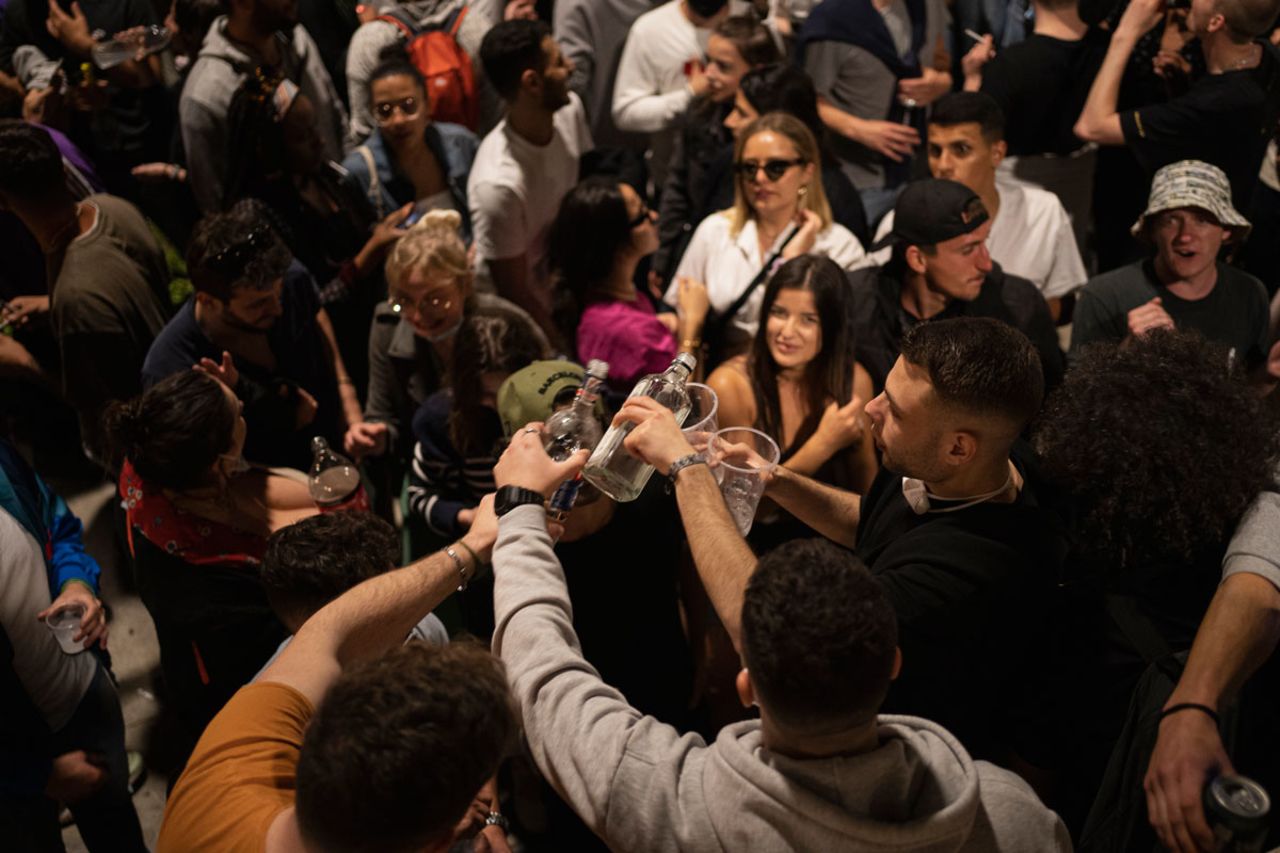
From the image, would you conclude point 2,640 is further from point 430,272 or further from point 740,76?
point 740,76

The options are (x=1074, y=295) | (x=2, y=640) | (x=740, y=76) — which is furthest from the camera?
(x=740, y=76)

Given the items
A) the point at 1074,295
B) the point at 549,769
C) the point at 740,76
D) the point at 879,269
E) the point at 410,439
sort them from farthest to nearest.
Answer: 1. the point at 740,76
2. the point at 1074,295
3. the point at 410,439
4. the point at 879,269
5. the point at 549,769

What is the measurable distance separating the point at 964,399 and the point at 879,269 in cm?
158

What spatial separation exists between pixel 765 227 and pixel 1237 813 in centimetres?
259

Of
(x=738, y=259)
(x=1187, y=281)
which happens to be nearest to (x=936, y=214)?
(x=738, y=259)

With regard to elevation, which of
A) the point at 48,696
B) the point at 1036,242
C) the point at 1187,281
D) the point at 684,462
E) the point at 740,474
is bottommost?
the point at 1036,242

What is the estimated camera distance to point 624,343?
11.5ft

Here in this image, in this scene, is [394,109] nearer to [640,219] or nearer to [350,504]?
[640,219]

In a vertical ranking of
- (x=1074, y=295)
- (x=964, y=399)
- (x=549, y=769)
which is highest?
(x=964, y=399)

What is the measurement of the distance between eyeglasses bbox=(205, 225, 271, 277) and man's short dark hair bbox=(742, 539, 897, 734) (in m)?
2.31

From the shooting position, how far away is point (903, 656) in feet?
6.38

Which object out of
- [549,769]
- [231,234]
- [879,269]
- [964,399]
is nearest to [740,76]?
[879,269]

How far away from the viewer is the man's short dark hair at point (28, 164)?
3385mm

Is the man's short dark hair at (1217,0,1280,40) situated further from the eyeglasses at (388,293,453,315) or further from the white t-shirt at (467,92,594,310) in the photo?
the eyeglasses at (388,293,453,315)
